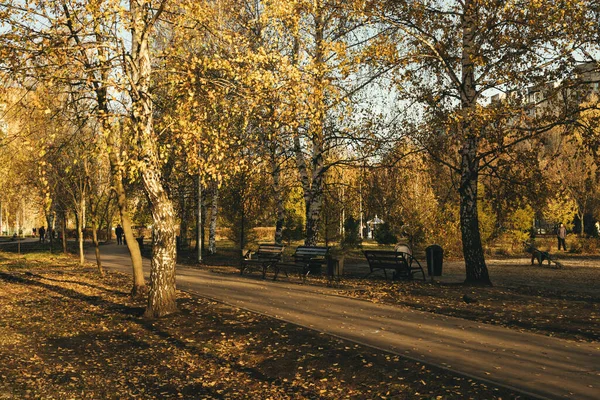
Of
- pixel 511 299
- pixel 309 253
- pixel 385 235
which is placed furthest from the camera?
→ pixel 385 235

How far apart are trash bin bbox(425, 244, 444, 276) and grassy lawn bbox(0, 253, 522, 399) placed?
6375 mm

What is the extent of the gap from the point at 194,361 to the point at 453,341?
11.6ft

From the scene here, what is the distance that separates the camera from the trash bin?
49.6 feet

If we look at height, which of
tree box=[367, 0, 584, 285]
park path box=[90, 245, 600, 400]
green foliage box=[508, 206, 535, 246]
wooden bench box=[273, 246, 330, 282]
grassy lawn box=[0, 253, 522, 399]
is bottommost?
grassy lawn box=[0, 253, 522, 399]

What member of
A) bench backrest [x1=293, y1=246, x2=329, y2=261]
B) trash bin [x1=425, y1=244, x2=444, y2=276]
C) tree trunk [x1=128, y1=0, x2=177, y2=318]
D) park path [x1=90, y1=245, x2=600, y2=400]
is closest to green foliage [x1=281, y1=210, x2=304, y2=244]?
bench backrest [x1=293, y1=246, x2=329, y2=261]

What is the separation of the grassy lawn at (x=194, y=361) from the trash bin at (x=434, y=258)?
6375 millimetres

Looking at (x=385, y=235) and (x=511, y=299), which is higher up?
(x=385, y=235)

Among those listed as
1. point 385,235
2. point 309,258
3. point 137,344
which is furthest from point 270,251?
point 385,235

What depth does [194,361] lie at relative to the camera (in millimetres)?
7477

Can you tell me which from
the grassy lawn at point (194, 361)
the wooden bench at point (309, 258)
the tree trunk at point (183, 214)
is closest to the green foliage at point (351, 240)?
the tree trunk at point (183, 214)

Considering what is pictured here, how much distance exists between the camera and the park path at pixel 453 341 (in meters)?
6.02

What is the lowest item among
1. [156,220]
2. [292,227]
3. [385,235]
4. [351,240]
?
[351,240]

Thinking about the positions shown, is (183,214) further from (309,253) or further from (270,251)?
(309,253)

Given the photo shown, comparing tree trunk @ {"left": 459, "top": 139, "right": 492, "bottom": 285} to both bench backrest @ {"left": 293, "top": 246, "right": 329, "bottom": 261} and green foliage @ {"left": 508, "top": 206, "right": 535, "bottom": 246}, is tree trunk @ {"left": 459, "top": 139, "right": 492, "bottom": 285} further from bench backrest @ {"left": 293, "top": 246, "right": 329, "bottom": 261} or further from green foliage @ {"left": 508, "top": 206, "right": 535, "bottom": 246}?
green foliage @ {"left": 508, "top": 206, "right": 535, "bottom": 246}
